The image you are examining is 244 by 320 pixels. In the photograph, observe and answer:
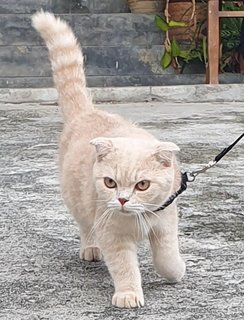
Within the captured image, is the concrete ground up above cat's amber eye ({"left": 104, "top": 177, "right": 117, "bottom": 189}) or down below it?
below

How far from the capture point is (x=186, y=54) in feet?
29.1

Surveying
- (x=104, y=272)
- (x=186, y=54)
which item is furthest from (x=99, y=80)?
(x=104, y=272)

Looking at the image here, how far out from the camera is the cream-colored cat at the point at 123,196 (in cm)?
262

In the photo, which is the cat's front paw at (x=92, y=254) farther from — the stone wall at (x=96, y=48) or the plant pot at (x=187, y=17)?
the plant pot at (x=187, y=17)

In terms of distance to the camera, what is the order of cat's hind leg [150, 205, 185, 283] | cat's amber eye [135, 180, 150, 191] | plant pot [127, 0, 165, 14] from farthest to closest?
plant pot [127, 0, 165, 14] → cat's hind leg [150, 205, 185, 283] → cat's amber eye [135, 180, 150, 191]

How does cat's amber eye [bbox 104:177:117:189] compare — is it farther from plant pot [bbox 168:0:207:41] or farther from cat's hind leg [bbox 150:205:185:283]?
plant pot [bbox 168:0:207:41]

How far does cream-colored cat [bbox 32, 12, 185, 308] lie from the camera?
8.61 ft

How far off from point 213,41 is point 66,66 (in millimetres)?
5156

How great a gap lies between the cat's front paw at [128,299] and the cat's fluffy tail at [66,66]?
1.03 metres

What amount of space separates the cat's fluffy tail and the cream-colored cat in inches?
11.3

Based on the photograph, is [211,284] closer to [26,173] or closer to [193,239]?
[193,239]

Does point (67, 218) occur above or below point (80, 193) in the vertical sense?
below

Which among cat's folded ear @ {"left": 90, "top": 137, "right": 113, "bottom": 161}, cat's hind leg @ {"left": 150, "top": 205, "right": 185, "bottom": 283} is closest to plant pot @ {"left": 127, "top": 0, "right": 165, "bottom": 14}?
cat's hind leg @ {"left": 150, "top": 205, "right": 185, "bottom": 283}

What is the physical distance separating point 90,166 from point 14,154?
2749mm
